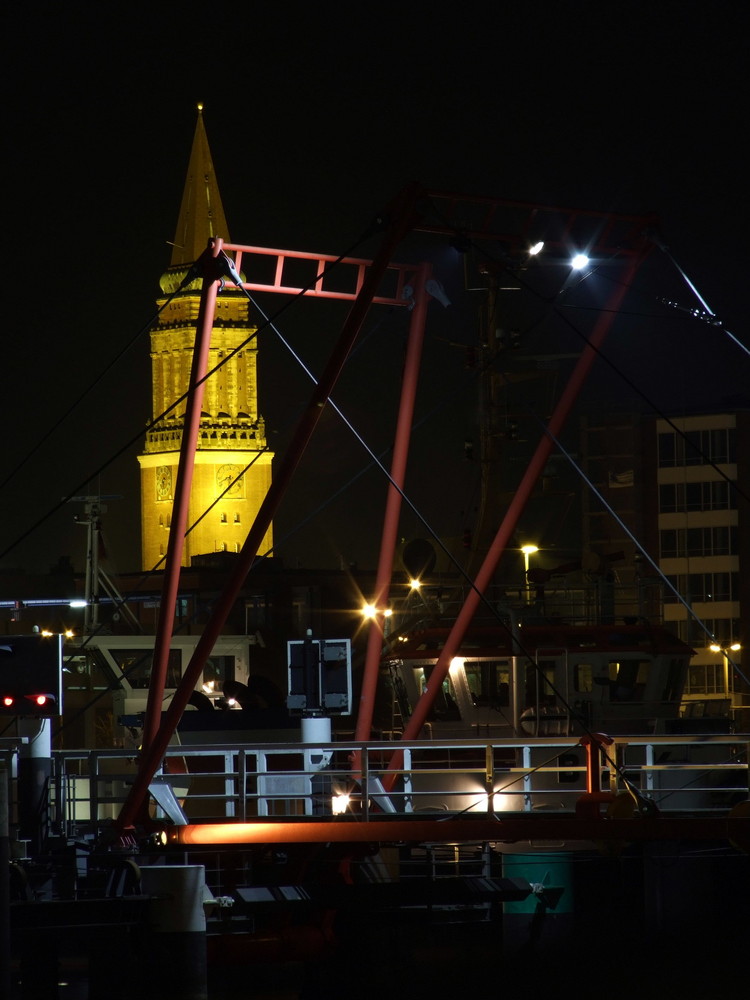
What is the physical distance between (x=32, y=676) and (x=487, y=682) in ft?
37.8

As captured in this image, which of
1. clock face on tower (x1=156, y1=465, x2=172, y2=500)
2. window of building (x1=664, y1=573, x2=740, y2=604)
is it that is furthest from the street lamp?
clock face on tower (x1=156, y1=465, x2=172, y2=500)

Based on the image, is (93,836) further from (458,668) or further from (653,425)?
(653,425)

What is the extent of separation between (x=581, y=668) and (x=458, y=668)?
7.59 feet

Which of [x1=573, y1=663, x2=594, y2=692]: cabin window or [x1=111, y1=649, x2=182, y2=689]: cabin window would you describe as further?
[x1=111, y1=649, x2=182, y2=689]: cabin window

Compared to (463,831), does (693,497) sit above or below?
above

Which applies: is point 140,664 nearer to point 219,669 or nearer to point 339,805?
point 219,669

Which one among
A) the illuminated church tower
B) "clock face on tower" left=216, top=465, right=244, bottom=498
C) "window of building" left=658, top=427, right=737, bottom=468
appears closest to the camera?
"window of building" left=658, top=427, right=737, bottom=468

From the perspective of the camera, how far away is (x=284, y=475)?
22375 mm

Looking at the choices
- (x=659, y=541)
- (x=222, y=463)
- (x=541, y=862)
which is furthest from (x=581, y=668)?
(x=222, y=463)

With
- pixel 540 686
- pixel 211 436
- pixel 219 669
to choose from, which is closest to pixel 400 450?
pixel 540 686

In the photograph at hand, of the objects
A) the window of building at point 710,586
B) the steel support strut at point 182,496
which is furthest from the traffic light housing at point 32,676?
the window of building at point 710,586

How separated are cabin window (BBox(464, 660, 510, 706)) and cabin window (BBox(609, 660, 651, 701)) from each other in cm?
183

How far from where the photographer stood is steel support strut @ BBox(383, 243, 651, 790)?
24797 mm

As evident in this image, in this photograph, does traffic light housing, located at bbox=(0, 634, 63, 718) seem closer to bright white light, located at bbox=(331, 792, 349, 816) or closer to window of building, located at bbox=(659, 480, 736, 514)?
bright white light, located at bbox=(331, 792, 349, 816)
